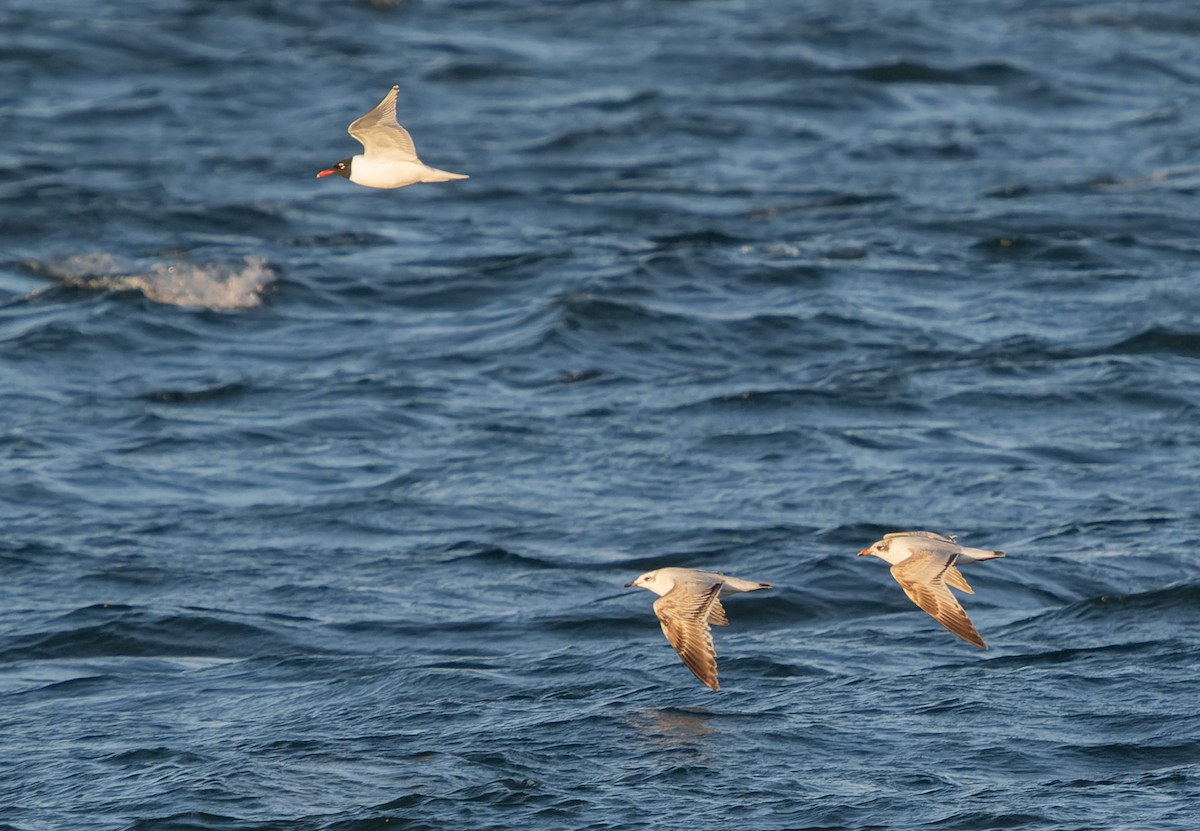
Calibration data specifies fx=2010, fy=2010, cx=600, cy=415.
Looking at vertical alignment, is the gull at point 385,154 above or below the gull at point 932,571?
above

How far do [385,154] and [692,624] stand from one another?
3.51 metres

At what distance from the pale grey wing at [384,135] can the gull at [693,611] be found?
116 inches

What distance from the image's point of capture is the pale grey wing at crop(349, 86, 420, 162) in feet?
37.6

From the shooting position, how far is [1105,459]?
1473cm

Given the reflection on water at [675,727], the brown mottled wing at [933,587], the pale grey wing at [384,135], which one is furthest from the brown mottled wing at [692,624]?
the pale grey wing at [384,135]

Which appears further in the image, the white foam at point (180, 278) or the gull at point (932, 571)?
the white foam at point (180, 278)

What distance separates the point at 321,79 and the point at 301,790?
1738 centimetres

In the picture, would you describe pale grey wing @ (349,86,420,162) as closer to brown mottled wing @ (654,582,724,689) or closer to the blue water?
the blue water

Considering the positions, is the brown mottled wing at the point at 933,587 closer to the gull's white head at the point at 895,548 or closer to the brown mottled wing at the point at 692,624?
the gull's white head at the point at 895,548

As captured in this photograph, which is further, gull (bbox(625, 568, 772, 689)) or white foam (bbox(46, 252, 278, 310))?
white foam (bbox(46, 252, 278, 310))

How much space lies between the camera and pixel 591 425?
15.5 meters

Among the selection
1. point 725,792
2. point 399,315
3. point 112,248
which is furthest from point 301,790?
point 112,248

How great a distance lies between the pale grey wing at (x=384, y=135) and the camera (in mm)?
11469

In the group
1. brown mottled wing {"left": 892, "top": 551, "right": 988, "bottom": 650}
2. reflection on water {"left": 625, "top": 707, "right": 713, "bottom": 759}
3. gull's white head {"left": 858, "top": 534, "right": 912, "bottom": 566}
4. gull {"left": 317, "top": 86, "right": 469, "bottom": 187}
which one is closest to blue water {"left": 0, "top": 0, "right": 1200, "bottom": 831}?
reflection on water {"left": 625, "top": 707, "right": 713, "bottom": 759}
